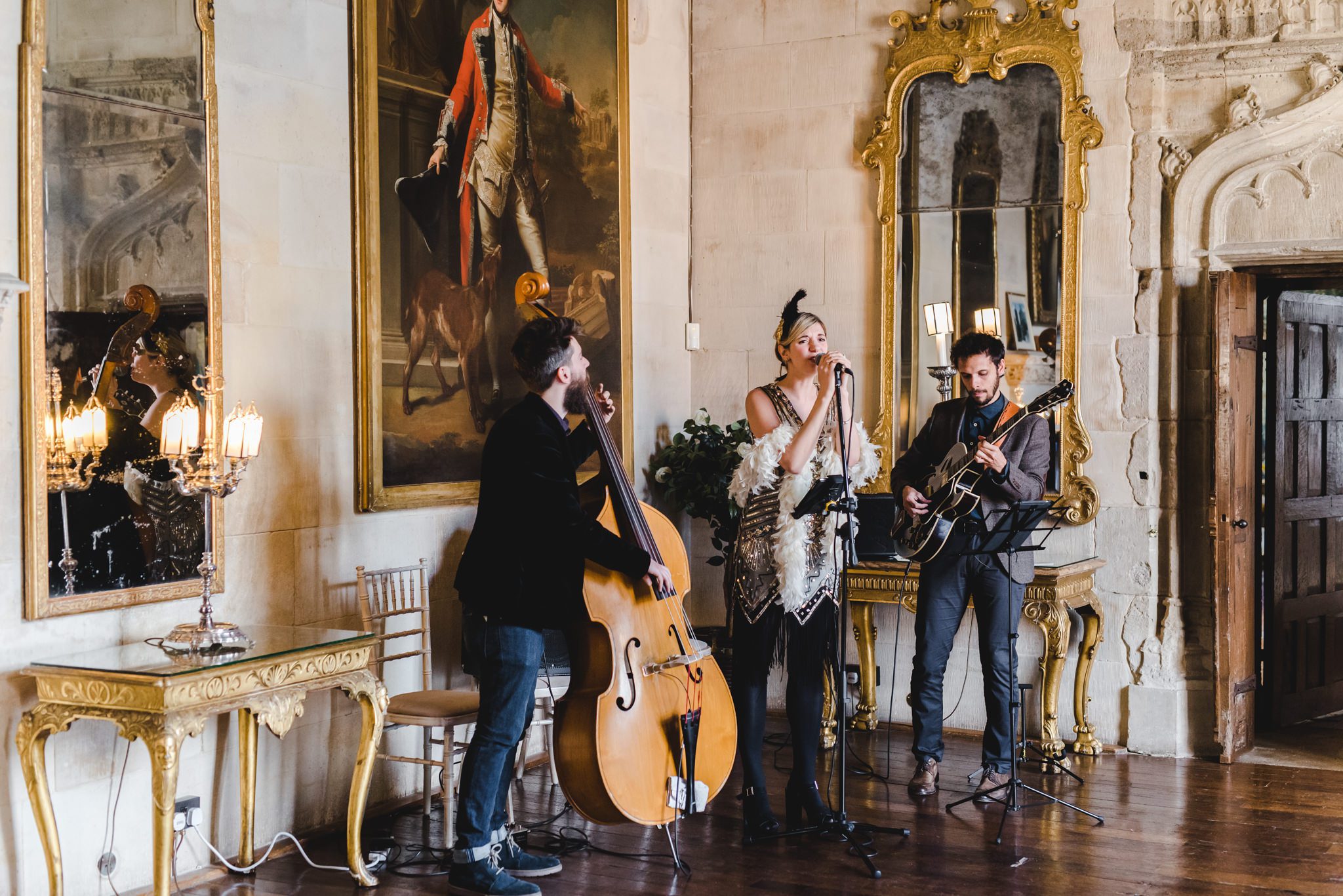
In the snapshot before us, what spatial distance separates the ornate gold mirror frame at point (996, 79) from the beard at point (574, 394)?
9.16 ft

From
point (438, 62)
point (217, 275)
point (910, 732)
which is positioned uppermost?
point (438, 62)

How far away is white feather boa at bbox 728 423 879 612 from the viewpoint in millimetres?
4195

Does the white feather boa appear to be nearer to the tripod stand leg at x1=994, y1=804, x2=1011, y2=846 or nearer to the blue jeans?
the blue jeans

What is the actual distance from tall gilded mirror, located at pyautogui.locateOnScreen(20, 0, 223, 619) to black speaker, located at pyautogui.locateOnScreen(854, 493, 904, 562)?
2.90m

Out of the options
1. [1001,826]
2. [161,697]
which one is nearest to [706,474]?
[1001,826]

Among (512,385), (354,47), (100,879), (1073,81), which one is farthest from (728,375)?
(100,879)

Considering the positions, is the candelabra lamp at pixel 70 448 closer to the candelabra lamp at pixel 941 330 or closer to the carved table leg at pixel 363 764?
the carved table leg at pixel 363 764

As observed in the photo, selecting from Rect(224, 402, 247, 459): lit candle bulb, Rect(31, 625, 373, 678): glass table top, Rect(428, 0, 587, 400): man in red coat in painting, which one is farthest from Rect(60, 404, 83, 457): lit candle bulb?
Rect(428, 0, 587, 400): man in red coat in painting

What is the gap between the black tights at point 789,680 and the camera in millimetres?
4262

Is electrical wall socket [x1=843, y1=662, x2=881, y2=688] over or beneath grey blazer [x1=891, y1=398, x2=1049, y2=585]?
beneath

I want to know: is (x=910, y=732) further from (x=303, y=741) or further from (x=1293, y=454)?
(x=303, y=741)

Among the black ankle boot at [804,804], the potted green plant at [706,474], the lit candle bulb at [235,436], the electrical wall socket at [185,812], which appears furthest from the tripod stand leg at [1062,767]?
the lit candle bulb at [235,436]

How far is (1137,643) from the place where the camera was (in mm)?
6016

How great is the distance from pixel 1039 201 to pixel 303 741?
3949 mm
